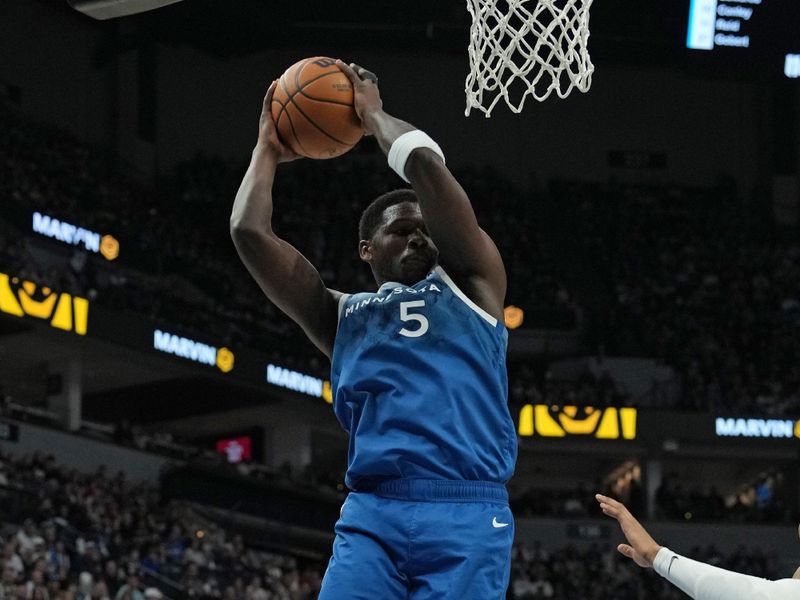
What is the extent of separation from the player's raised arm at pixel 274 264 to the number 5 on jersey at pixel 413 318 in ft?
1.01

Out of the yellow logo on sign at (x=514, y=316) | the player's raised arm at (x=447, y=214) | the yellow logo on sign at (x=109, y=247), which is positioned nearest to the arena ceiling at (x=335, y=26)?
the yellow logo on sign at (x=514, y=316)

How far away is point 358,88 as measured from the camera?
4211mm

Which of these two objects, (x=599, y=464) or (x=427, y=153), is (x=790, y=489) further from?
(x=427, y=153)

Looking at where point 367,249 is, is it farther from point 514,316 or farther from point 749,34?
point 514,316

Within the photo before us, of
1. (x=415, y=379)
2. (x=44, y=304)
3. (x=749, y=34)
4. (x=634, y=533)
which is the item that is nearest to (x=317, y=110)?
(x=415, y=379)

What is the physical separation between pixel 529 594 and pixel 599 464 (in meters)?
9.34

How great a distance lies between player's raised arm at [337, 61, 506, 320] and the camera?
3879 millimetres

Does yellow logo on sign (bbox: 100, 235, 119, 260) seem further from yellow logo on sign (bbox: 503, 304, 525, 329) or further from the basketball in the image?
the basketball

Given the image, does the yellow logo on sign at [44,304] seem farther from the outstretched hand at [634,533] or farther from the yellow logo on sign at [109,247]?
the outstretched hand at [634,533]

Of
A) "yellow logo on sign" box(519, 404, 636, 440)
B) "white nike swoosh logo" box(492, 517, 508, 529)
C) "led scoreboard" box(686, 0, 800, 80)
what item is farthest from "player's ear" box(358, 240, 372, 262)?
"yellow logo on sign" box(519, 404, 636, 440)

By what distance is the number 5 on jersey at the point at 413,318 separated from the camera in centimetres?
395

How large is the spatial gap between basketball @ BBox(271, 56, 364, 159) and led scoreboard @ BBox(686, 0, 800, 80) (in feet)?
39.8

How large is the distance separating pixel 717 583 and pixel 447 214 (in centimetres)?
143

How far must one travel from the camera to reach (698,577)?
14.4ft
